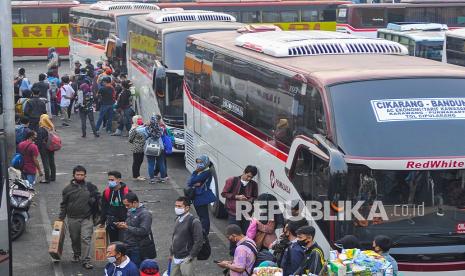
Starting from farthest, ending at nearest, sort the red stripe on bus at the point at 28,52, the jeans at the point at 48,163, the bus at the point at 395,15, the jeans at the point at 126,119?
the red stripe on bus at the point at 28,52
the bus at the point at 395,15
the jeans at the point at 126,119
the jeans at the point at 48,163

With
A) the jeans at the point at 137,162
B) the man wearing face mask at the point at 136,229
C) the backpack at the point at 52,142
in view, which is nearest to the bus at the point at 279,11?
the jeans at the point at 137,162

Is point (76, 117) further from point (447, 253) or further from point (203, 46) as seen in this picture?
point (447, 253)

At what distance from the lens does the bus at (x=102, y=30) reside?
33406 millimetres

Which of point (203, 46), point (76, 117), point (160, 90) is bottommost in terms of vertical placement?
point (76, 117)

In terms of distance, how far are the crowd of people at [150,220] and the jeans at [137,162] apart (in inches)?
1.1

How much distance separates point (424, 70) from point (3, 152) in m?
5.59

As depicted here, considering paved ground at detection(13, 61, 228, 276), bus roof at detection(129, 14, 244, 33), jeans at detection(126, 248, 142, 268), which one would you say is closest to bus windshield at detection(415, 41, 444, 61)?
bus roof at detection(129, 14, 244, 33)

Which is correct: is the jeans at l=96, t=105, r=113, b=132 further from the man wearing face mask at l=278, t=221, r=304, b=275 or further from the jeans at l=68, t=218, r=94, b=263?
the man wearing face mask at l=278, t=221, r=304, b=275

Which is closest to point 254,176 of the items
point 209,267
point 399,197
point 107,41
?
point 209,267

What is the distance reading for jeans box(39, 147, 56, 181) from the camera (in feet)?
64.6

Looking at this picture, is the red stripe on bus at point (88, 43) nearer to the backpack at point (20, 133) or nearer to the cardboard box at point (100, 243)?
the backpack at point (20, 133)

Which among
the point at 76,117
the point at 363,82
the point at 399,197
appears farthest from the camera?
the point at 76,117

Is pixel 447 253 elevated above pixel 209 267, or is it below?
above

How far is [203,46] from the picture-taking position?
18.8 meters
